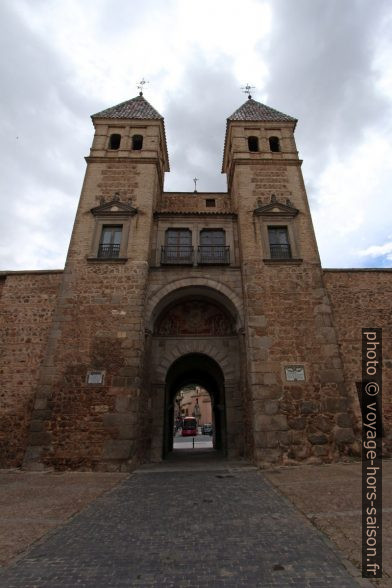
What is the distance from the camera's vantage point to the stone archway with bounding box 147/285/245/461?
11180mm

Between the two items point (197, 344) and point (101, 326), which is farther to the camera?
point (197, 344)

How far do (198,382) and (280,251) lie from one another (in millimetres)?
9779

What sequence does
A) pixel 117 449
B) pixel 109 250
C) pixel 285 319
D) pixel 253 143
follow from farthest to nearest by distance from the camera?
pixel 253 143, pixel 109 250, pixel 285 319, pixel 117 449

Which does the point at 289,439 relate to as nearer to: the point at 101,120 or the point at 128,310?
the point at 128,310

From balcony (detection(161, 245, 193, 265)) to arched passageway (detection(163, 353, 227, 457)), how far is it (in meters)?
3.93

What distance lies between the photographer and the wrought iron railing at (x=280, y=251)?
1193cm

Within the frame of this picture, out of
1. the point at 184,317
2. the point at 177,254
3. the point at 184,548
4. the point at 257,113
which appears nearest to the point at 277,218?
the point at 177,254

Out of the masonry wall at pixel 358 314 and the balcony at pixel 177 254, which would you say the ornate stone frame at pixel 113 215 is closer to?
the balcony at pixel 177 254

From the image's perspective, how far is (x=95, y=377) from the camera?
Result: 966cm

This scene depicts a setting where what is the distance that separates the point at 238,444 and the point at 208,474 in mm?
3085

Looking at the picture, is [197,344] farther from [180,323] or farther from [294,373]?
[294,373]

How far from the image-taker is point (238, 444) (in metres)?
10.9

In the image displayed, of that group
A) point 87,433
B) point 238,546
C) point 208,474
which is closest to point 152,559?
point 238,546

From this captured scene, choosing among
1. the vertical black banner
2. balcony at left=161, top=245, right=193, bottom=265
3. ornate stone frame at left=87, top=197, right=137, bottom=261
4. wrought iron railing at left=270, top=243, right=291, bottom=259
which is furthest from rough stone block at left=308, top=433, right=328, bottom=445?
ornate stone frame at left=87, top=197, right=137, bottom=261
